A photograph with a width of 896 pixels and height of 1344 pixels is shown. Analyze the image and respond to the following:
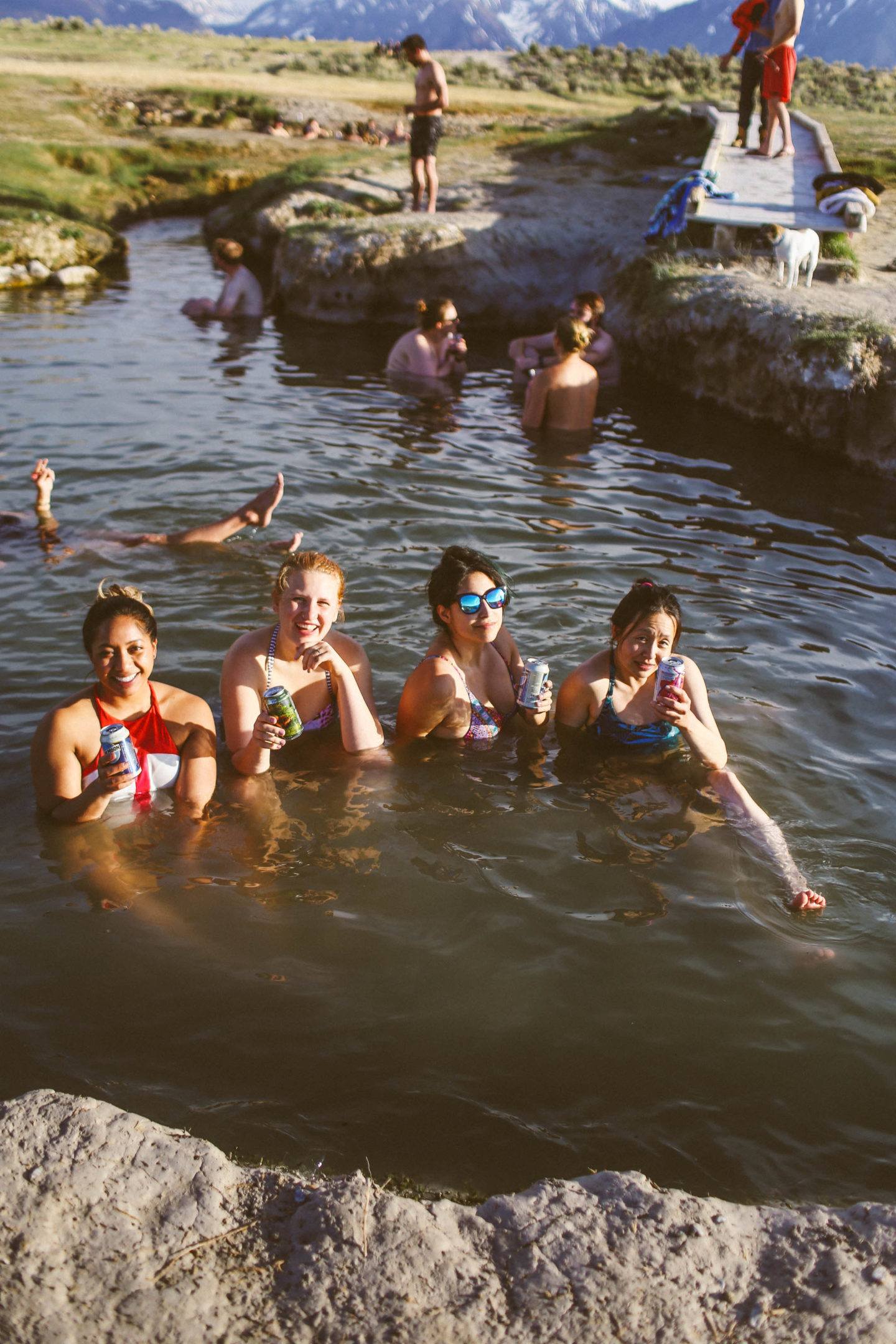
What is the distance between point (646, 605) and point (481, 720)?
1.11 meters

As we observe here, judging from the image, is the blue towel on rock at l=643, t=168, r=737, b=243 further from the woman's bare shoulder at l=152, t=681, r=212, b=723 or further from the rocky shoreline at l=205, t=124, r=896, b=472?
the woman's bare shoulder at l=152, t=681, r=212, b=723

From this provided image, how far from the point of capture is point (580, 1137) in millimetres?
A: 3451

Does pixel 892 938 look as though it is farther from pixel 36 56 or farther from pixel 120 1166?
pixel 36 56

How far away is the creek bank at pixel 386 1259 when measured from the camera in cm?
256

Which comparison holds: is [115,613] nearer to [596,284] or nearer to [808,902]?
[808,902]

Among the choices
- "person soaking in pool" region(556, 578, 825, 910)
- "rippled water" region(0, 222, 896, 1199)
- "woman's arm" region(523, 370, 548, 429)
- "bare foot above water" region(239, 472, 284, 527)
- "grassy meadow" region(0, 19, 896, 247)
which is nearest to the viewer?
"rippled water" region(0, 222, 896, 1199)

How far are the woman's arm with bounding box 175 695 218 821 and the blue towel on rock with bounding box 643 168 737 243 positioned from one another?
414 inches

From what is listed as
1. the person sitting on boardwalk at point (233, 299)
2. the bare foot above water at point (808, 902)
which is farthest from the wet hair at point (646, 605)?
the person sitting on boardwalk at point (233, 299)

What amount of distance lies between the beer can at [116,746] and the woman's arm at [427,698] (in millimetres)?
1721

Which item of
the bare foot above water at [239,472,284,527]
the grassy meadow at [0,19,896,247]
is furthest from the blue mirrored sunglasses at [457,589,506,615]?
the grassy meadow at [0,19,896,247]

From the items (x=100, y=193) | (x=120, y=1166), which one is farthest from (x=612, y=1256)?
(x=100, y=193)

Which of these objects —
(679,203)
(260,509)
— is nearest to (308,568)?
(260,509)

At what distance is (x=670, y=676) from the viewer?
471 centimetres

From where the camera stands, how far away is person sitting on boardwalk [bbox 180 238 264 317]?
1547 cm
